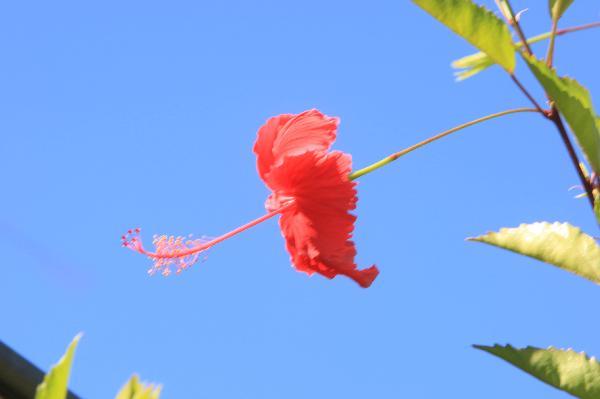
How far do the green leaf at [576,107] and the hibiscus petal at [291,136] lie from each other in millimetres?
412

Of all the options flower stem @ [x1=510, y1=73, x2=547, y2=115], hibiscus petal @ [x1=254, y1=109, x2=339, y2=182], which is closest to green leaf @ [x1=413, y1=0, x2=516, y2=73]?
flower stem @ [x1=510, y1=73, x2=547, y2=115]

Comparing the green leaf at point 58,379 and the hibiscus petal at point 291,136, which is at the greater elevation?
the hibiscus petal at point 291,136

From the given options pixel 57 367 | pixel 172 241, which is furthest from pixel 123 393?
pixel 172 241

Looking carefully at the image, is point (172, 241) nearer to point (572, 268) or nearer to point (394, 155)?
point (394, 155)

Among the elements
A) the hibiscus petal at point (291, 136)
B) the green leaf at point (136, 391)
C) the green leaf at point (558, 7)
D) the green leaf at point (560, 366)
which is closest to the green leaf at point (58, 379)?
the green leaf at point (136, 391)

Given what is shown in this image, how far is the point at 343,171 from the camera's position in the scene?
0.97m

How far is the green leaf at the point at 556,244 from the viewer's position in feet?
2.21

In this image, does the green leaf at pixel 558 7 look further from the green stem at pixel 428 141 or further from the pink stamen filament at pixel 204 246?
the pink stamen filament at pixel 204 246

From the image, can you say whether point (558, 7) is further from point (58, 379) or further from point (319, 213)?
point (58, 379)

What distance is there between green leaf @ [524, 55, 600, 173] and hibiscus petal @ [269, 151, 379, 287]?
335 millimetres

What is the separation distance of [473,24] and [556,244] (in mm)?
186

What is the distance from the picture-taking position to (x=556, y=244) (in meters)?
0.69

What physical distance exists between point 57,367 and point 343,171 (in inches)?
22.8

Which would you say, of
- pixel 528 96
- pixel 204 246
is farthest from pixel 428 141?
pixel 204 246
